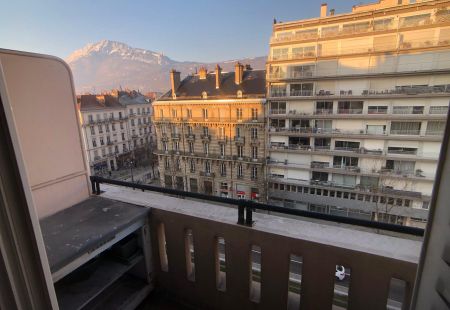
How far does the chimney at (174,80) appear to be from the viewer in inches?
603

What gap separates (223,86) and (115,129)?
12189 millimetres

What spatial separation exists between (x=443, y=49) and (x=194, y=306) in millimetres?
12838

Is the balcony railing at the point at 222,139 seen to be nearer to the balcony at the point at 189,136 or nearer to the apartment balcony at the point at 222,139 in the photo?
the apartment balcony at the point at 222,139

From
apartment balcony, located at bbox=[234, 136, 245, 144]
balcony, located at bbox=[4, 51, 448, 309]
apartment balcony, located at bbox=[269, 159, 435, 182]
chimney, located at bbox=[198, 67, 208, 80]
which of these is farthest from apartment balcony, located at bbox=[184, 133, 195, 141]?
balcony, located at bbox=[4, 51, 448, 309]

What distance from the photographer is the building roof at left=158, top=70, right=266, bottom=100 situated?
1367cm

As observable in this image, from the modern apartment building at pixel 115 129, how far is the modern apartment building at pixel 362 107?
1480 cm

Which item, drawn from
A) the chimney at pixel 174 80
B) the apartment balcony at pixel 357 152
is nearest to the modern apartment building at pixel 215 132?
the chimney at pixel 174 80

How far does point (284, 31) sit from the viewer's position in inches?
476

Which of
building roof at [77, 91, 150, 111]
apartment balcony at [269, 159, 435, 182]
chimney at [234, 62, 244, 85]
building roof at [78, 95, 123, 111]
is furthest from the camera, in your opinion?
building roof at [77, 91, 150, 111]

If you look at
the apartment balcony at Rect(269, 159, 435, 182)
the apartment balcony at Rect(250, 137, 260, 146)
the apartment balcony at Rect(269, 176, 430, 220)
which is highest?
the apartment balcony at Rect(250, 137, 260, 146)

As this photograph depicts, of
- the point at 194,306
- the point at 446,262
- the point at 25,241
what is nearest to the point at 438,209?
the point at 446,262

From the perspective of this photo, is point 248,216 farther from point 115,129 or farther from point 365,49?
point 115,129

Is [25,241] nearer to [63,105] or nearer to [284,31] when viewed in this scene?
[63,105]

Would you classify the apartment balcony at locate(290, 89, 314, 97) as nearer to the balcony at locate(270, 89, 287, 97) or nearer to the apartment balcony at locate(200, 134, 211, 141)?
the balcony at locate(270, 89, 287, 97)
